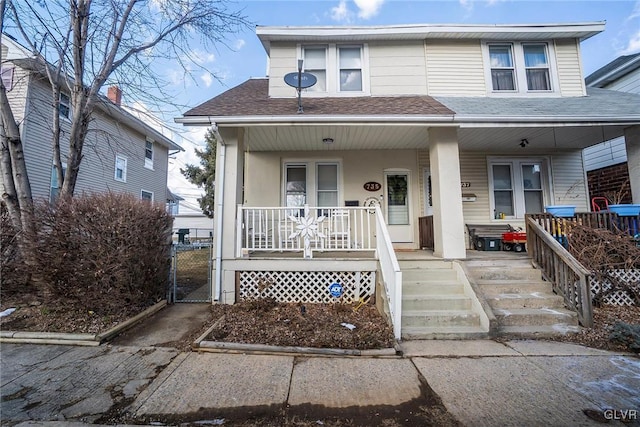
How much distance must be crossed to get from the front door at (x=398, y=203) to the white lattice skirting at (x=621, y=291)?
3.61m

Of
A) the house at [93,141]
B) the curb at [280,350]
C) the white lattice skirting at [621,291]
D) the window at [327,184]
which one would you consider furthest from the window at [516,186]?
the house at [93,141]

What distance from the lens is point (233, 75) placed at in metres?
7.87

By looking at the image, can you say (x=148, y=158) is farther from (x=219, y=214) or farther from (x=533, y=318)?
(x=533, y=318)

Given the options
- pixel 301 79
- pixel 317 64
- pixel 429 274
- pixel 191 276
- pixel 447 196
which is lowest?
pixel 191 276

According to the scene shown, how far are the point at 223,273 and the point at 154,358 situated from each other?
6.55 ft

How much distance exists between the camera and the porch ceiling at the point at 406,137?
20.1 ft

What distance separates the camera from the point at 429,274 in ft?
16.9

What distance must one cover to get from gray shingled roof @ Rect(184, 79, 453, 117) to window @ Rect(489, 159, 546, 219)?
9.88 feet

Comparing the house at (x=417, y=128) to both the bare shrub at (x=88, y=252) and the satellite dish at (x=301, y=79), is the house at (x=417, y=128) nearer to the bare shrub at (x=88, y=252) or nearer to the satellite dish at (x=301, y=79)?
the satellite dish at (x=301, y=79)

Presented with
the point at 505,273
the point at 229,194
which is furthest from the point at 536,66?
the point at 229,194

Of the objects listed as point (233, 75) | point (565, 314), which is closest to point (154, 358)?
point (565, 314)

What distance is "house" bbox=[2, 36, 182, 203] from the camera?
27.0ft

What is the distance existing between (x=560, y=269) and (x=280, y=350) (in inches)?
188

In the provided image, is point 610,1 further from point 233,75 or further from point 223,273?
point 223,273
